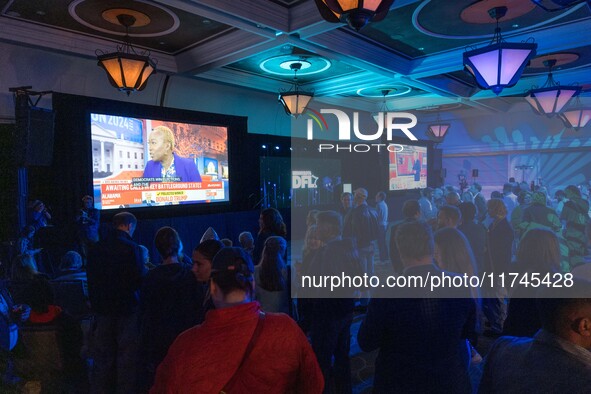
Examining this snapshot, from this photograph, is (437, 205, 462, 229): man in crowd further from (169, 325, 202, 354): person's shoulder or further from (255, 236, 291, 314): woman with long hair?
(169, 325, 202, 354): person's shoulder

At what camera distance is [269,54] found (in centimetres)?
619

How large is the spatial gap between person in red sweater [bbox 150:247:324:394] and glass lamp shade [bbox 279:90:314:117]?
4.79m

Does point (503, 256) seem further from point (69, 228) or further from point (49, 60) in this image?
point (49, 60)

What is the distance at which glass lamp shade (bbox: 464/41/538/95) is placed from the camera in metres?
3.50

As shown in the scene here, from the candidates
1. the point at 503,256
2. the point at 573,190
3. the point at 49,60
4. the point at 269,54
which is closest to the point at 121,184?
the point at 49,60

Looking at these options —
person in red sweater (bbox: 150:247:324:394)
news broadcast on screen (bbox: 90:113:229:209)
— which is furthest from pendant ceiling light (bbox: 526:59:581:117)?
news broadcast on screen (bbox: 90:113:229:209)

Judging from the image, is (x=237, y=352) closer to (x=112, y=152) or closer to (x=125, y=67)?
(x=125, y=67)

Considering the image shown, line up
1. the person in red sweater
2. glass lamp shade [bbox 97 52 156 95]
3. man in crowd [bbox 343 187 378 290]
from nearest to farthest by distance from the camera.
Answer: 1. the person in red sweater
2. glass lamp shade [bbox 97 52 156 95]
3. man in crowd [bbox 343 187 378 290]

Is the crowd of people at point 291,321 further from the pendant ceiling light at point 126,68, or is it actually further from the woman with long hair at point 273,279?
the pendant ceiling light at point 126,68

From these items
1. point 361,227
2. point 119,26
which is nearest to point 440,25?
point 361,227

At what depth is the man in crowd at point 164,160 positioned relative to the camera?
6730 millimetres

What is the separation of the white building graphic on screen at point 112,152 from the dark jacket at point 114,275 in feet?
12.1

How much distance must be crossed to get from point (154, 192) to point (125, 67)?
283 centimetres

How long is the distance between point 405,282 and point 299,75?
6541mm
